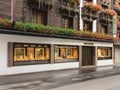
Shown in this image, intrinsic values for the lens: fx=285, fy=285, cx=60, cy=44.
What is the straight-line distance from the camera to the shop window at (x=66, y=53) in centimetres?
2522

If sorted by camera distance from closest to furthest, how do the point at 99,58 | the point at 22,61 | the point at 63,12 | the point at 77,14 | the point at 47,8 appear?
the point at 22,61 → the point at 47,8 → the point at 63,12 → the point at 77,14 → the point at 99,58

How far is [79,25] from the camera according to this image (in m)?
28.7

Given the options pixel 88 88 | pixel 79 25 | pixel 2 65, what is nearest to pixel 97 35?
pixel 79 25

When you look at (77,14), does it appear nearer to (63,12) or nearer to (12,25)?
(63,12)

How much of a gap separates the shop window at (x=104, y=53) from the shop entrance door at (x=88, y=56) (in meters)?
1.21

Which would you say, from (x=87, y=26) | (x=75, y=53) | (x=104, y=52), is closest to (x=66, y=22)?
(x=75, y=53)

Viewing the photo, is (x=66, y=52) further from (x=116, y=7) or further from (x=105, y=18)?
(x=116, y=7)

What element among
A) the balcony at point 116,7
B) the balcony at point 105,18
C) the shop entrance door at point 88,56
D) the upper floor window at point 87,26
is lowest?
the shop entrance door at point 88,56

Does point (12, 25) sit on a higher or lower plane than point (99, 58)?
higher

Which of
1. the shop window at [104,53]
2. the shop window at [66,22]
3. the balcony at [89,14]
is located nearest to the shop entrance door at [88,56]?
the shop window at [104,53]

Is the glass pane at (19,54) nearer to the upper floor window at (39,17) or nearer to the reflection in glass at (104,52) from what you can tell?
the upper floor window at (39,17)

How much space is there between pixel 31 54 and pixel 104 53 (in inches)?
498

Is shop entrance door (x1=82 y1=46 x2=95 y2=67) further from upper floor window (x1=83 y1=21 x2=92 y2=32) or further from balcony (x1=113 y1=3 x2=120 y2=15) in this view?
balcony (x1=113 y1=3 x2=120 y2=15)

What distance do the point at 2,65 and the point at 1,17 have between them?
3.46m
